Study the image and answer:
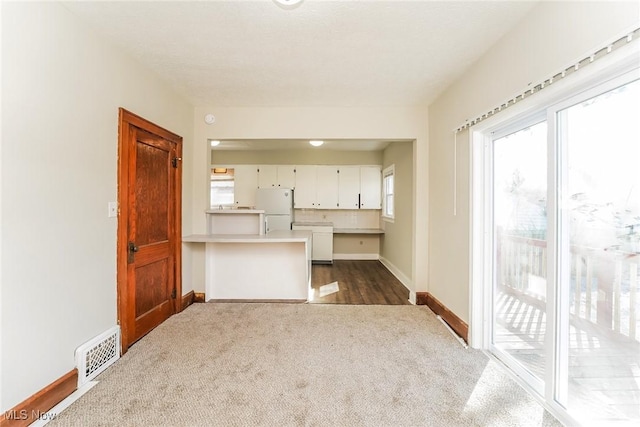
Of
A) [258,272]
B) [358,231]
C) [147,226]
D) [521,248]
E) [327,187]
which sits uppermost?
[327,187]

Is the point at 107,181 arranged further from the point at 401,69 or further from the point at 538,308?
the point at 538,308

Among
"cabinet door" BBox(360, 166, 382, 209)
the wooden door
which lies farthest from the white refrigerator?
the wooden door

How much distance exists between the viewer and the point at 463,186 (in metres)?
2.72

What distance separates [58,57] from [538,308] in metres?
3.54

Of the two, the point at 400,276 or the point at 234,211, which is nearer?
the point at 234,211

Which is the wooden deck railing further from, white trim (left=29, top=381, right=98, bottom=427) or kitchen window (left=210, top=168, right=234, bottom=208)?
kitchen window (left=210, top=168, right=234, bottom=208)

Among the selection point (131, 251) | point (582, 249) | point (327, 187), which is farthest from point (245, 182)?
point (582, 249)

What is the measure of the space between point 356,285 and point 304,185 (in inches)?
106

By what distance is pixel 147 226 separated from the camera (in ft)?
9.05

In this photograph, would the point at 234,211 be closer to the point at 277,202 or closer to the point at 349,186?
the point at 277,202

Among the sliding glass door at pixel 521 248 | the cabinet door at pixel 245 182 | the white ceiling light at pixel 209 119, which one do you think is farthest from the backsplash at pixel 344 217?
the sliding glass door at pixel 521 248

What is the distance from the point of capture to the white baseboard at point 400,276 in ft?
12.5

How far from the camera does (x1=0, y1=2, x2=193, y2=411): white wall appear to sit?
1.52m

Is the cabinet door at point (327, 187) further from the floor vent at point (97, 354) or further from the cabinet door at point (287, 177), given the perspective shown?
the floor vent at point (97, 354)
